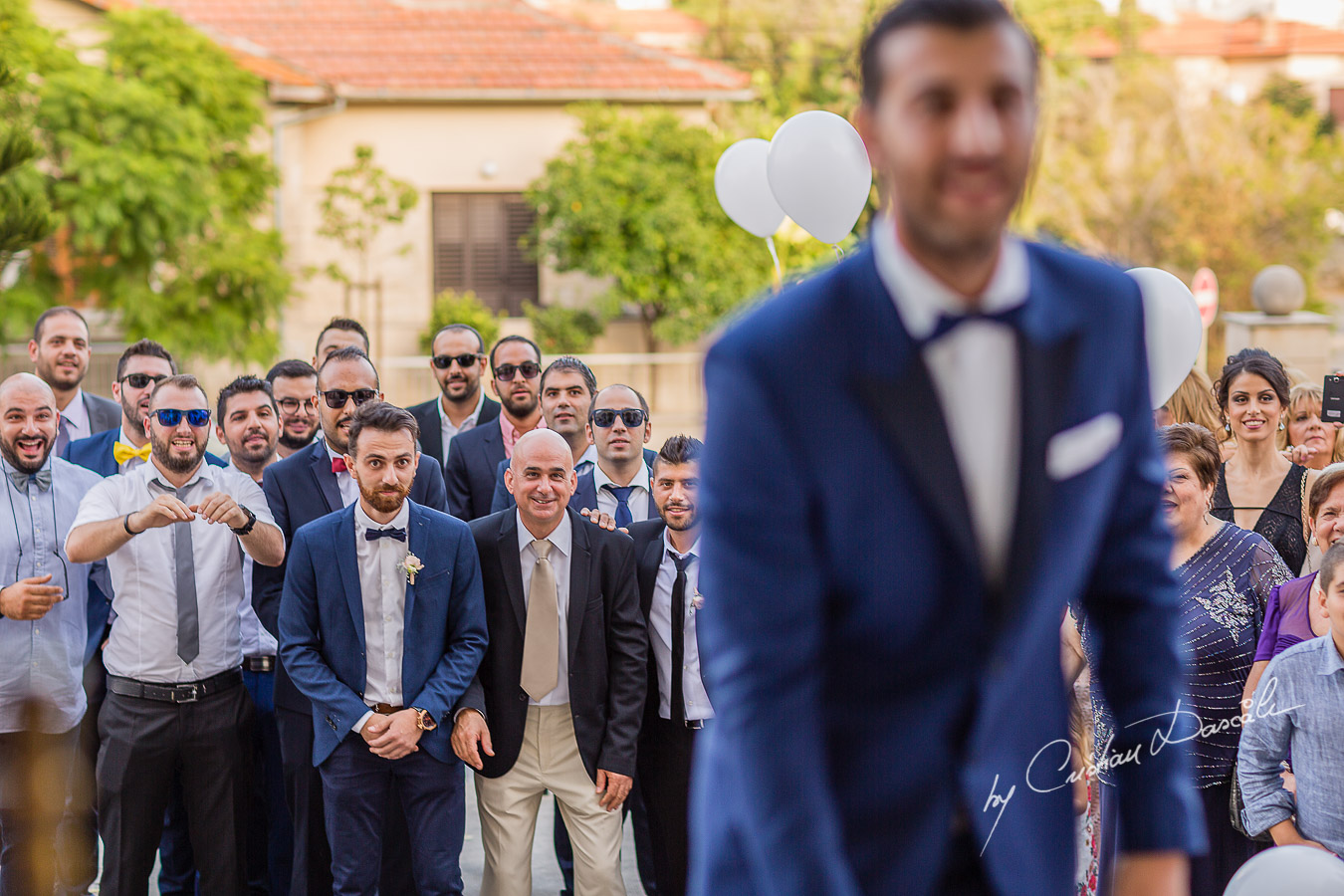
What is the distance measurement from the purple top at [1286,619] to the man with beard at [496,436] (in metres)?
3.68

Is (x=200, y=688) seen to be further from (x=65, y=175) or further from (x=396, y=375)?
(x=396, y=375)

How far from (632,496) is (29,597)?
270cm

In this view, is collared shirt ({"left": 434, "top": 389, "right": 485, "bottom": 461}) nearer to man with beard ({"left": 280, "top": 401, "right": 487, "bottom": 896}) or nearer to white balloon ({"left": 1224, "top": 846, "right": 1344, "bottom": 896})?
man with beard ({"left": 280, "top": 401, "right": 487, "bottom": 896})

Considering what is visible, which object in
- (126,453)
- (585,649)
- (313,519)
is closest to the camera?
(585,649)

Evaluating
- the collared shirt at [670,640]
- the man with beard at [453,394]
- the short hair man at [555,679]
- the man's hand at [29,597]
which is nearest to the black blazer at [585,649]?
the short hair man at [555,679]

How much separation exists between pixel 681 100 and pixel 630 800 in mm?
17844

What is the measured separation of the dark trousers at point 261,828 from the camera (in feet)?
→ 17.7

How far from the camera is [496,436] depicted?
680 centimetres

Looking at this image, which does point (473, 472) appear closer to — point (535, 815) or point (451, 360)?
point (451, 360)

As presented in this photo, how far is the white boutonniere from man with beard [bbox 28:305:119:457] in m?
2.87

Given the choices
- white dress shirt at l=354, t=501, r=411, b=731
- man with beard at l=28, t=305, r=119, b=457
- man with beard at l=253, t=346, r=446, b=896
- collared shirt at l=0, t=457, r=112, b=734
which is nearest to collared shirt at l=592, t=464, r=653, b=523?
man with beard at l=253, t=346, r=446, b=896

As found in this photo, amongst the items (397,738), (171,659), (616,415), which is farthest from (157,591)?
(616,415)

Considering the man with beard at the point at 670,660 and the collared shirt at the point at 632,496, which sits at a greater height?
the collared shirt at the point at 632,496
